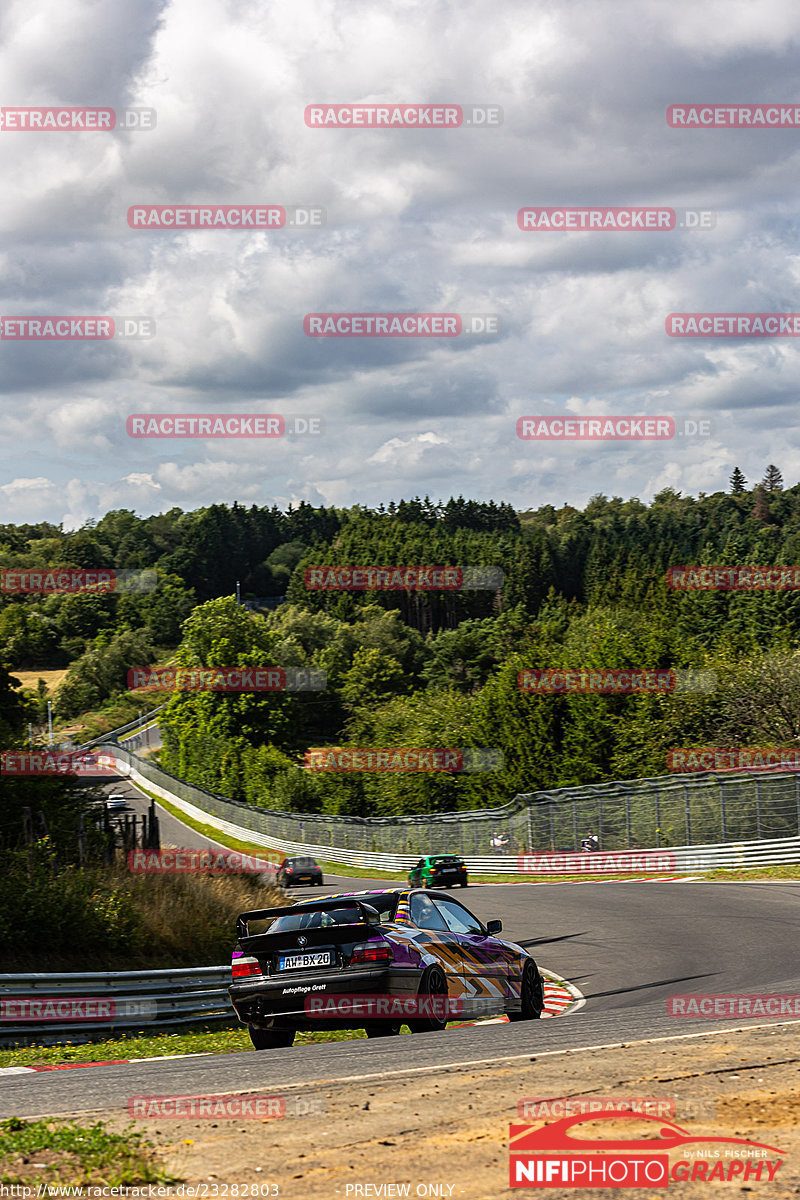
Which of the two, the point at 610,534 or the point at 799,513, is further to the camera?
the point at 799,513

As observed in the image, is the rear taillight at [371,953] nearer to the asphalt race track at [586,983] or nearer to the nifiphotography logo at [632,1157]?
the asphalt race track at [586,983]

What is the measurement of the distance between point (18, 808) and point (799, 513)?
171528 millimetres

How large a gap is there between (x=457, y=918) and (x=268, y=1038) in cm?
220

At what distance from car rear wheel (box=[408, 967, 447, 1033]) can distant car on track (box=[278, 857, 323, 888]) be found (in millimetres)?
32519

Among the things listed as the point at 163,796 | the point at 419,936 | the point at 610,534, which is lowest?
the point at 163,796

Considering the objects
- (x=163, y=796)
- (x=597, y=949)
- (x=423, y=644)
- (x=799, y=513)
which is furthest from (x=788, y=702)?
(x=799, y=513)

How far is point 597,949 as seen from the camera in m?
18.6

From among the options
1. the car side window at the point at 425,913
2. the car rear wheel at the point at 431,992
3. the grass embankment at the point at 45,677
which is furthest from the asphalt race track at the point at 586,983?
the grass embankment at the point at 45,677

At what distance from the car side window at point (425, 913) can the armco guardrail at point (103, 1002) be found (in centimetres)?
320

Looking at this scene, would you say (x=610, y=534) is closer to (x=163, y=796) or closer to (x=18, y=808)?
(x=163, y=796)

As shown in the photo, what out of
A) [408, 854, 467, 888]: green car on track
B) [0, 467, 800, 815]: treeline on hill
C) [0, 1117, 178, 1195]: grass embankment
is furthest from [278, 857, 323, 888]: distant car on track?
[0, 1117, 178, 1195]: grass embankment

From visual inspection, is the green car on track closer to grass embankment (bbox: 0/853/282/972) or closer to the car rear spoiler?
grass embankment (bbox: 0/853/282/972)

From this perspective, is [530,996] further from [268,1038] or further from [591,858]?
[591,858]

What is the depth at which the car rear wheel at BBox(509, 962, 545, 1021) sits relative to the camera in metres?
11.5
